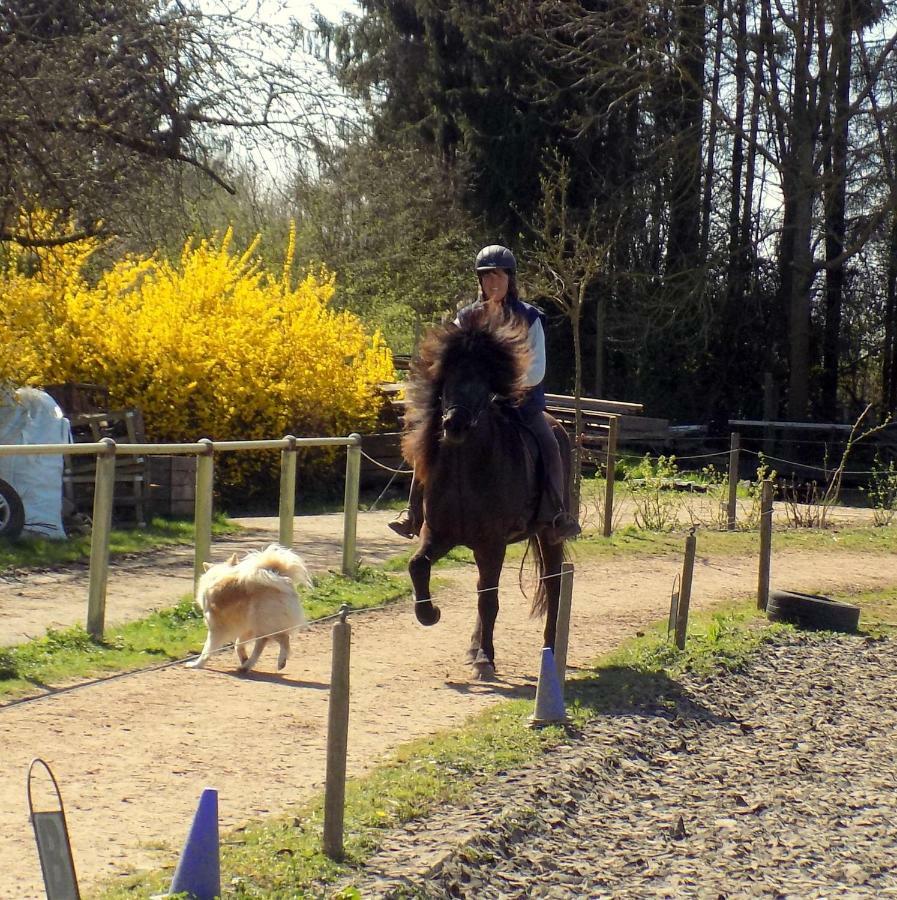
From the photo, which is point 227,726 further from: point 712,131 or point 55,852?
point 712,131

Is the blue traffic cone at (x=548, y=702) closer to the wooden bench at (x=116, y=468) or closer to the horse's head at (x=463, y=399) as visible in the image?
the horse's head at (x=463, y=399)

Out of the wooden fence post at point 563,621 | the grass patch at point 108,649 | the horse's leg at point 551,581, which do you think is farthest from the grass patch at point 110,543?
the wooden fence post at point 563,621

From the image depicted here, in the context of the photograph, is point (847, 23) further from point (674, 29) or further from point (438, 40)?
point (438, 40)

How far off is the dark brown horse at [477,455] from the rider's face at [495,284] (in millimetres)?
354

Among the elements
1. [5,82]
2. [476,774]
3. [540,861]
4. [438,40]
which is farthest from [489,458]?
[438,40]

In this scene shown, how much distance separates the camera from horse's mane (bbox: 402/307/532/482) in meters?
7.89

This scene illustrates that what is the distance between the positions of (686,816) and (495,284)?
12.3 feet

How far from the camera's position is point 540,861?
204 inches

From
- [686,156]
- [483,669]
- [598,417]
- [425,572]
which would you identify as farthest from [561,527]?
[686,156]

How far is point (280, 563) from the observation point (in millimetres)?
8055

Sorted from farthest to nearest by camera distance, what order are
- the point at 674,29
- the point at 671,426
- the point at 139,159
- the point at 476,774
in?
the point at 671,426, the point at 674,29, the point at 139,159, the point at 476,774

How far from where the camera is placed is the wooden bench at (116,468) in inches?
603

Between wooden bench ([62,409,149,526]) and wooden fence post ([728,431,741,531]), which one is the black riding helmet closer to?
wooden bench ([62,409,149,526])

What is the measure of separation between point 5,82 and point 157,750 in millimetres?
10030
